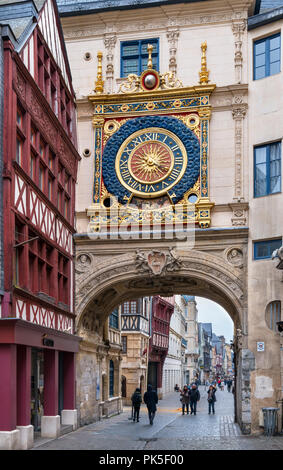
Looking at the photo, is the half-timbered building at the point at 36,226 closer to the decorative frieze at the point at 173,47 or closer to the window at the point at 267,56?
the decorative frieze at the point at 173,47

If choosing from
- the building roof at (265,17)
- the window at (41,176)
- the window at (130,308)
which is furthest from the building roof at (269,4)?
the window at (130,308)

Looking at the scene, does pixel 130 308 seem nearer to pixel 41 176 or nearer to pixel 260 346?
pixel 260 346

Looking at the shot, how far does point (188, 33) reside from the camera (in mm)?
23250

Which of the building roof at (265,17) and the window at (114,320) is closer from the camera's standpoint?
the building roof at (265,17)

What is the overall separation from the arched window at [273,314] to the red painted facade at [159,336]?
2533 centimetres

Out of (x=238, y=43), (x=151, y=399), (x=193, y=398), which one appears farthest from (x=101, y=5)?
(x=193, y=398)

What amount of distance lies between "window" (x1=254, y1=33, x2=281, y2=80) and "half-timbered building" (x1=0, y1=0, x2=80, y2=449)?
20.3 ft

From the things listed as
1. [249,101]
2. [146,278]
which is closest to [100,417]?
[146,278]

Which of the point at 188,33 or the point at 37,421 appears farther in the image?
the point at 188,33

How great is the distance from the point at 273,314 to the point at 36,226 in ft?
26.1

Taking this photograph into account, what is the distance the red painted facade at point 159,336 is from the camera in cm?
4731

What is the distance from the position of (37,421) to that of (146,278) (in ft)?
19.7

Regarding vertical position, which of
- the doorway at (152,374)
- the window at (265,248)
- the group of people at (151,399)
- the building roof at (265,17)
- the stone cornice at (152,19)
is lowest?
the doorway at (152,374)

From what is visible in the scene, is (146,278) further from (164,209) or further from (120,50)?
(120,50)
